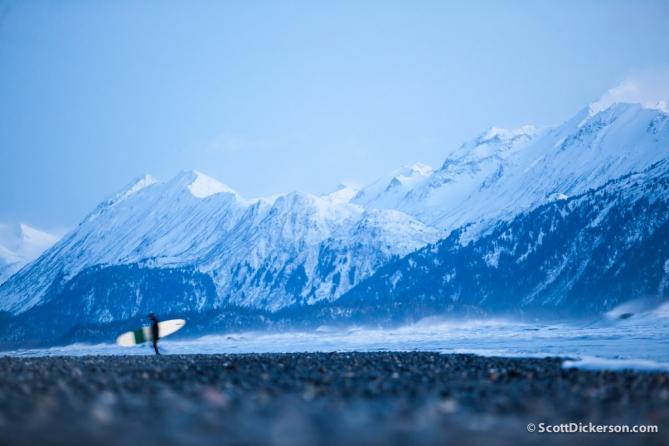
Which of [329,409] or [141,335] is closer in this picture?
[329,409]

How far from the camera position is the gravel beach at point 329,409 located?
11.7 metres

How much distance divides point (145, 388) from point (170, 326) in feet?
152

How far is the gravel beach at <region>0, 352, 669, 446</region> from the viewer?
11.7 meters

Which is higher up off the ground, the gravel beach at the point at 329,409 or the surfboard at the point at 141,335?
the surfboard at the point at 141,335

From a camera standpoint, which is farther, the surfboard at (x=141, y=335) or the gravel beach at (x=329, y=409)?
the surfboard at (x=141, y=335)

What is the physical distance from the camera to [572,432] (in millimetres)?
13094

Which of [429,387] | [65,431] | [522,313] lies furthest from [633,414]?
[522,313]

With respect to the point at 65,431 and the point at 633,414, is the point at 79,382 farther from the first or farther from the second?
the point at 633,414

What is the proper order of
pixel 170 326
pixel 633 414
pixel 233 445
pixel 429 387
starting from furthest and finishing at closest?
pixel 170 326, pixel 429 387, pixel 633 414, pixel 233 445

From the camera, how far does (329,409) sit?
15.2 meters

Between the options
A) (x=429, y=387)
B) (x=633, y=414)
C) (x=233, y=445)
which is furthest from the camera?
(x=429, y=387)

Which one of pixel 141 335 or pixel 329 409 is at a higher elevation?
pixel 141 335

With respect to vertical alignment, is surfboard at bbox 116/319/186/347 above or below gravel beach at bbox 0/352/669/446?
above

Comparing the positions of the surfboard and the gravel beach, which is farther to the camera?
the surfboard
